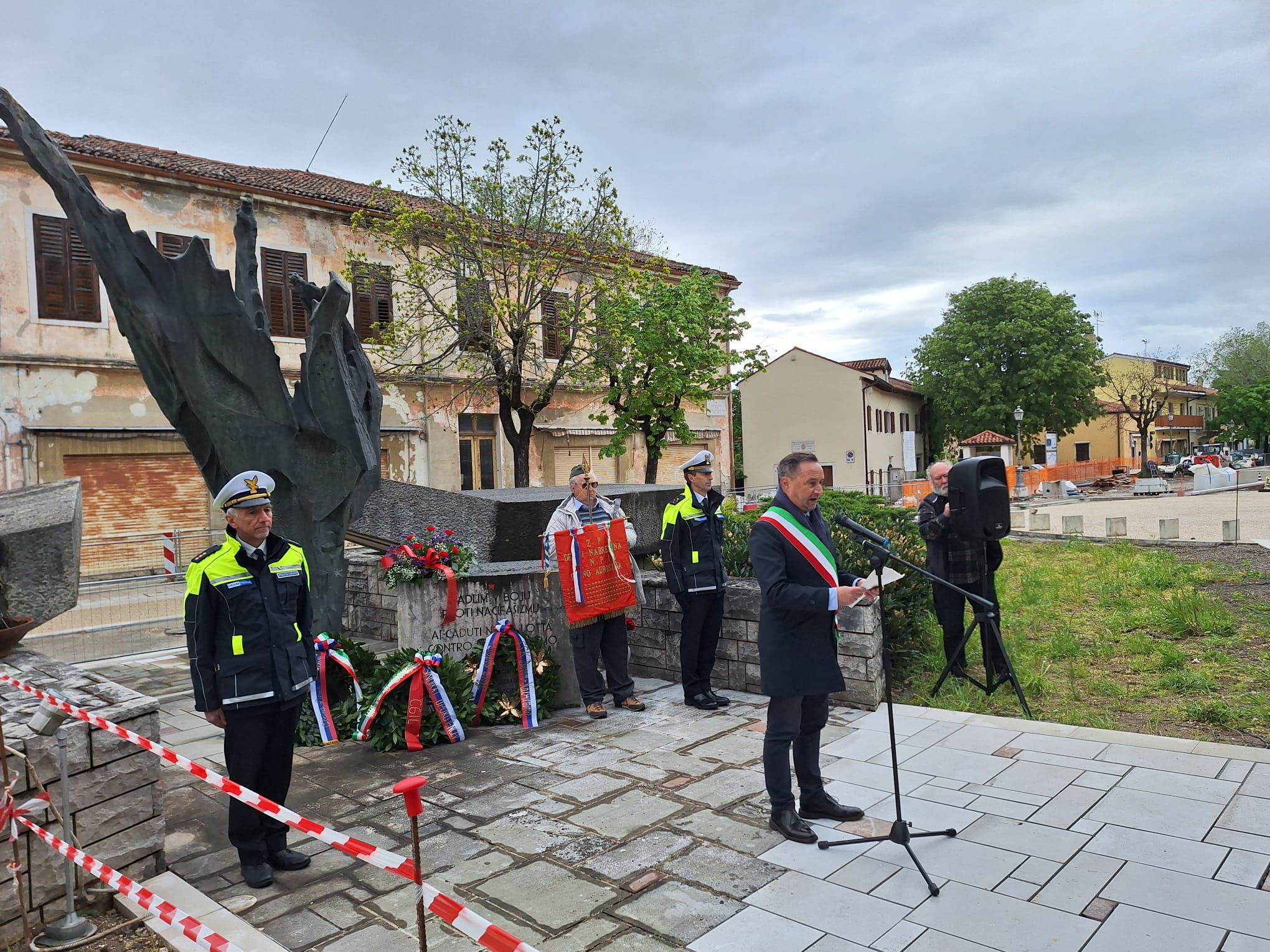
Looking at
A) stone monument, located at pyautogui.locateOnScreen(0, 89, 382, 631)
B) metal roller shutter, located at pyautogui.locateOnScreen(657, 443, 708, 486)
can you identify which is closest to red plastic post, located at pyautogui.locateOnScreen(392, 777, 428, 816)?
stone monument, located at pyautogui.locateOnScreen(0, 89, 382, 631)

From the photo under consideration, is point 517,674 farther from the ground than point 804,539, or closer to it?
closer to it

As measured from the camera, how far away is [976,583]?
6.92 m

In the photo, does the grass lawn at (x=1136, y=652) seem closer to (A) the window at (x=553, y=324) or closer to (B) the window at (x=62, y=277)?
(A) the window at (x=553, y=324)

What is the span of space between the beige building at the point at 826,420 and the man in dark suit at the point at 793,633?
3538 cm

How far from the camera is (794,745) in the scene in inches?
181

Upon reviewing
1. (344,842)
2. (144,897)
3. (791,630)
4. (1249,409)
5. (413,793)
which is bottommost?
(144,897)

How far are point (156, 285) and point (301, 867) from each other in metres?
4.49

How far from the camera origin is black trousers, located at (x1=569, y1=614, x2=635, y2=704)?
666 centimetres

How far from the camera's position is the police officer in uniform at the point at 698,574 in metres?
6.65

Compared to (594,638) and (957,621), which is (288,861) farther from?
(957,621)

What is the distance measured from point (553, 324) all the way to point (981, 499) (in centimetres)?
1667

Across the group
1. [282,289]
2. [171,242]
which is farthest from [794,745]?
[282,289]

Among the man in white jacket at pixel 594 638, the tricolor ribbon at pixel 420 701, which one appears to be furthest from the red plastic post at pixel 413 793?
the man in white jacket at pixel 594 638

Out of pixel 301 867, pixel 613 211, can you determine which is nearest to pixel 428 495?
pixel 301 867
